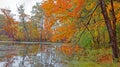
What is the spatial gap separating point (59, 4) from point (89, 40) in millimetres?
7890

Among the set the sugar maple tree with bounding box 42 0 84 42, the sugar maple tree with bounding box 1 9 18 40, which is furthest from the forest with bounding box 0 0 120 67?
the sugar maple tree with bounding box 1 9 18 40

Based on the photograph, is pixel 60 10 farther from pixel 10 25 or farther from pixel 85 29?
pixel 10 25

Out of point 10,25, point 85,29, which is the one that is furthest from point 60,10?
point 10,25

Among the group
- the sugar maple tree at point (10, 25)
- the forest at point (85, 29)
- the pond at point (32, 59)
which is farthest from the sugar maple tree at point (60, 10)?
the sugar maple tree at point (10, 25)

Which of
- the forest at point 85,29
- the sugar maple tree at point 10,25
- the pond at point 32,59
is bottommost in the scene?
the pond at point 32,59

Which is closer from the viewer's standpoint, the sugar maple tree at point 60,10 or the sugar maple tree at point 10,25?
the sugar maple tree at point 60,10

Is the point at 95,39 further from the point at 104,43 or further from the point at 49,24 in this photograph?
the point at 49,24

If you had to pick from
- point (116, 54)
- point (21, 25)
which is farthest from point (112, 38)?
point (21, 25)

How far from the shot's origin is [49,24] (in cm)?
2883

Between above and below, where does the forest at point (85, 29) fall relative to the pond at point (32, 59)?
above

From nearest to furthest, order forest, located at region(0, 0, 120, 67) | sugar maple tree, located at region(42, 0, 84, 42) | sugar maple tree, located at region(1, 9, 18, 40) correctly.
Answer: forest, located at region(0, 0, 120, 67) < sugar maple tree, located at region(42, 0, 84, 42) < sugar maple tree, located at region(1, 9, 18, 40)

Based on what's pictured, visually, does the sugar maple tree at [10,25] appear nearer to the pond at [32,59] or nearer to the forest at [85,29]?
the forest at [85,29]

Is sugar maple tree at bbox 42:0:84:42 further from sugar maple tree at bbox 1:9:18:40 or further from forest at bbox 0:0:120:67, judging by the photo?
sugar maple tree at bbox 1:9:18:40

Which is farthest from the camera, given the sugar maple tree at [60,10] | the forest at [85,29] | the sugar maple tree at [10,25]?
the sugar maple tree at [10,25]
